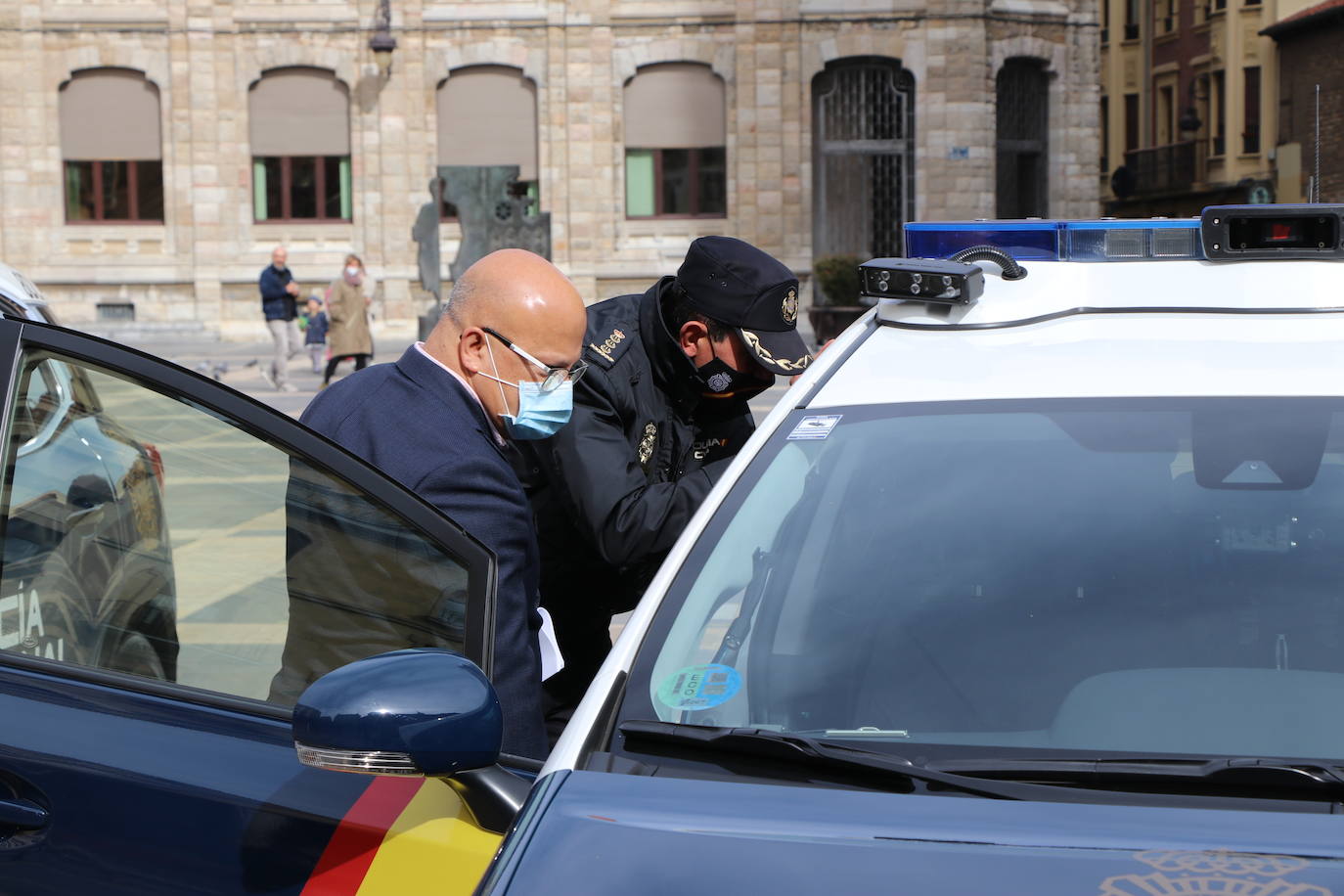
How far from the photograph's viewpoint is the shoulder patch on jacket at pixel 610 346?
3.68 m

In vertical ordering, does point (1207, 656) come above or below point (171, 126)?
below

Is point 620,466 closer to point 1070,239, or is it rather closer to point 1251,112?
point 1070,239

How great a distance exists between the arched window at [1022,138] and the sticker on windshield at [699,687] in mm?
30615

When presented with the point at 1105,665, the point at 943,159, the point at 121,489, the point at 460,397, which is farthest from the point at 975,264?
the point at 943,159

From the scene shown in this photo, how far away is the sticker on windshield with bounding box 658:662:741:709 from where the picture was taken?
211 centimetres

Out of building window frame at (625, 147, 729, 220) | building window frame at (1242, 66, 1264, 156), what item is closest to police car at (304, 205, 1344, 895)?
building window frame at (625, 147, 729, 220)

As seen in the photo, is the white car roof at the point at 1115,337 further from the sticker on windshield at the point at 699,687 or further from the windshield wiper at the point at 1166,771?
the windshield wiper at the point at 1166,771

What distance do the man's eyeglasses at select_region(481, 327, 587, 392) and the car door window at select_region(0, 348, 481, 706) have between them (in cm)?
57

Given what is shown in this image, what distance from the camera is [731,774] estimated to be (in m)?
1.92

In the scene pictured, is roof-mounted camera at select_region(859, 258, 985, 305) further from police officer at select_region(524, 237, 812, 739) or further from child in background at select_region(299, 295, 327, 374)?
child in background at select_region(299, 295, 327, 374)

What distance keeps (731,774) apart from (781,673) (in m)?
0.34

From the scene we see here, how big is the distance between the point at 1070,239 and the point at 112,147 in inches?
1215

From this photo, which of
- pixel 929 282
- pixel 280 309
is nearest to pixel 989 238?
pixel 929 282

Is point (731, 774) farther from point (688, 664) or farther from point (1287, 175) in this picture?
point (1287, 175)
